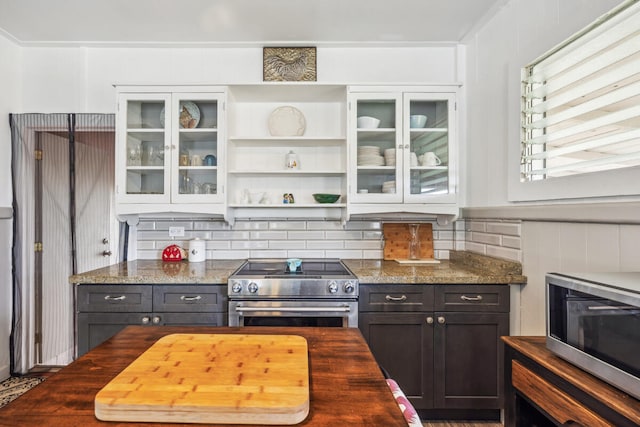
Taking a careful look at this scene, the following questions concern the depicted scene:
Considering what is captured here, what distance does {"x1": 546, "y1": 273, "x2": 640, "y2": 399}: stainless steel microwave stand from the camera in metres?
0.94

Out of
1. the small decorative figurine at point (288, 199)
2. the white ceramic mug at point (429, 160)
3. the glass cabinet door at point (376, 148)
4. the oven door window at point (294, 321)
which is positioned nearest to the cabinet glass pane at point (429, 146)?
the white ceramic mug at point (429, 160)

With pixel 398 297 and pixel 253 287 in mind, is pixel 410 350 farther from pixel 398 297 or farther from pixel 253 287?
pixel 253 287

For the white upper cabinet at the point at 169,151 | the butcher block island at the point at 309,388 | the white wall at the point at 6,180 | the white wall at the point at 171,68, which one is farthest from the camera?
the white wall at the point at 171,68

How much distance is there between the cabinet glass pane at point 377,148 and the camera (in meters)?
2.54

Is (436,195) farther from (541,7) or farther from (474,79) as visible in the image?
(541,7)

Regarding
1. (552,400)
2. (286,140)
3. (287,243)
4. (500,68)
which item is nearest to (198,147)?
(286,140)

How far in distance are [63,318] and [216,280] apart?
1791mm

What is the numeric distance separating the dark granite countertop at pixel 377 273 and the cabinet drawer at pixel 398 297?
0.04m

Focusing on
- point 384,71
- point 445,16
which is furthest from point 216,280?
point 445,16

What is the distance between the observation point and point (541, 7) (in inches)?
73.8

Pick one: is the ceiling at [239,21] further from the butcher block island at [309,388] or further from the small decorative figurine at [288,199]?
the butcher block island at [309,388]

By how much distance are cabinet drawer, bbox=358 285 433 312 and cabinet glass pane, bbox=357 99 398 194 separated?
2.30 feet

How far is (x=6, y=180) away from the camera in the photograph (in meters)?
2.72

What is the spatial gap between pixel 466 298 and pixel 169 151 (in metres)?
2.15
